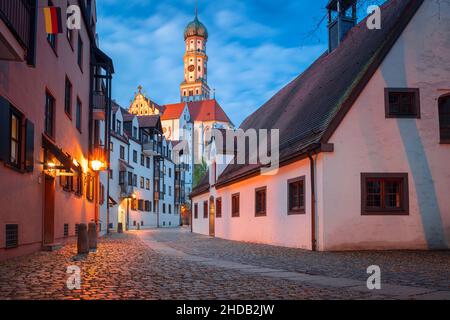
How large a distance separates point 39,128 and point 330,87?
32.6 feet

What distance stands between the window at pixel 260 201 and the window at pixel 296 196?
8.78ft

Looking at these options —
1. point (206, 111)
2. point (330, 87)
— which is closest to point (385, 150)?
point (330, 87)

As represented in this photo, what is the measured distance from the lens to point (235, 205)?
24.7 meters

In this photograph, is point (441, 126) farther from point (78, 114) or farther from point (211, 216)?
point (211, 216)

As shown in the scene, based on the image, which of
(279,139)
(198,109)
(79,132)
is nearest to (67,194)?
(79,132)

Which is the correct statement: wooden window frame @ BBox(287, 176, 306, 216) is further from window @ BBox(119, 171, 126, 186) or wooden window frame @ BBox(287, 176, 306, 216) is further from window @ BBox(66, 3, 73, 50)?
window @ BBox(119, 171, 126, 186)

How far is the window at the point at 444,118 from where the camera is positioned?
15078 mm

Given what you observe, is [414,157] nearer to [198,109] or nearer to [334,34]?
[334,34]

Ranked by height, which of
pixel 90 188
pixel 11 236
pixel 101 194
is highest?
pixel 90 188

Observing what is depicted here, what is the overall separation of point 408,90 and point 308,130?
3.33 m

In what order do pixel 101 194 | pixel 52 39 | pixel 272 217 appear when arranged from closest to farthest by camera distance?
1. pixel 52 39
2. pixel 272 217
3. pixel 101 194

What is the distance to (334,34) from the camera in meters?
22.2

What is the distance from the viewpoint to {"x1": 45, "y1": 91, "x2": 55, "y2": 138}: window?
47.8ft

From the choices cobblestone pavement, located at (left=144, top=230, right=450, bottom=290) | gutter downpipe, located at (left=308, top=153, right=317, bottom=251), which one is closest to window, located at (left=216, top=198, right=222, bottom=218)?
gutter downpipe, located at (left=308, top=153, right=317, bottom=251)
